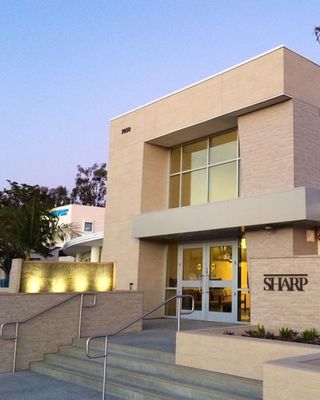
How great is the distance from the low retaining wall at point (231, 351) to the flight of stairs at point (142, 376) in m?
0.16

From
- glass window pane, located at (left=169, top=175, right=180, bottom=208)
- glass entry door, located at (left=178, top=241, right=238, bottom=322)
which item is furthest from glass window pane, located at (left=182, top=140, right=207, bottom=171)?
glass entry door, located at (left=178, top=241, right=238, bottom=322)

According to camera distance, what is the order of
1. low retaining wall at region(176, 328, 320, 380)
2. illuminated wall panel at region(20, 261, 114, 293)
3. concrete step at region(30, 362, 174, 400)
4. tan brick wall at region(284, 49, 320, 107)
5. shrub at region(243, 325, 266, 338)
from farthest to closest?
1. tan brick wall at region(284, 49, 320, 107)
2. illuminated wall panel at region(20, 261, 114, 293)
3. shrub at region(243, 325, 266, 338)
4. concrete step at region(30, 362, 174, 400)
5. low retaining wall at region(176, 328, 320, 380)

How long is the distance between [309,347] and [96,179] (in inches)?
2120

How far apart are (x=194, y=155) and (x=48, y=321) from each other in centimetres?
834

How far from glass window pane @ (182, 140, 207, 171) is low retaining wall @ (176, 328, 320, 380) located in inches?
357

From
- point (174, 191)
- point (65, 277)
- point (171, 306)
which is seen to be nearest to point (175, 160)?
point (174, 191)

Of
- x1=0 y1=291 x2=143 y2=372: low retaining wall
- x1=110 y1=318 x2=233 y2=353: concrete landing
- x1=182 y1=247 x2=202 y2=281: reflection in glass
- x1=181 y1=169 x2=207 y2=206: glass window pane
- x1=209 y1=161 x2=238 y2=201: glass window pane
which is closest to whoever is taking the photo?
x1=110 y1=318 x2=233 y2=353: concrete landing

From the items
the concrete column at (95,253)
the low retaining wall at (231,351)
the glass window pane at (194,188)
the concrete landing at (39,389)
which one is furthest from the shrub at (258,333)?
the concrete column at (95,253)

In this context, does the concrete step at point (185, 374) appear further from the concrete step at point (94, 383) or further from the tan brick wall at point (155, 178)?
the tan brick wall at point (155, 178)

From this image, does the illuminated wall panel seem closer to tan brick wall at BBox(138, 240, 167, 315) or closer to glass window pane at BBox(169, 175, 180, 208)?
tan brick wall at BBox(138, 240, 167, 315)

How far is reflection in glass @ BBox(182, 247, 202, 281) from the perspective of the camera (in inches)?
629

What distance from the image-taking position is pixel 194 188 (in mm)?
16594

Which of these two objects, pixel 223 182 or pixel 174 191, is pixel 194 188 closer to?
pixel 174 191

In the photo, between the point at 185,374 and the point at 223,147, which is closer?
the point at 185,374
